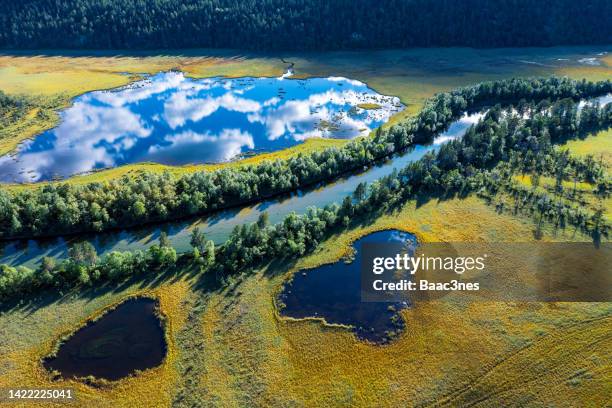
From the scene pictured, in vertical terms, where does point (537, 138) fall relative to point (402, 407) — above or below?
above

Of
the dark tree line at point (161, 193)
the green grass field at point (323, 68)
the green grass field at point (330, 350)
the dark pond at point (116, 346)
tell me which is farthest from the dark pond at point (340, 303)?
the green grass field at point (323, 68)

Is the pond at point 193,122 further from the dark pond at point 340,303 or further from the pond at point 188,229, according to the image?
the dark pond at point 340,303

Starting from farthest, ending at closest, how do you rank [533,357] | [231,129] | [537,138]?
1. [231,129]
2. [537,138]
3. [533,357]

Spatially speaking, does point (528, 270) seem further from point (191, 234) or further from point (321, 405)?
point (191, 234)

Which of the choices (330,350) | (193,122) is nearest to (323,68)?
(193,122)

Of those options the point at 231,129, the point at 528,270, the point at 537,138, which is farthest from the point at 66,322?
the point at 537,138

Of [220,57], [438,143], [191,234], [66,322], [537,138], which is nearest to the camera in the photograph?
[66,322]

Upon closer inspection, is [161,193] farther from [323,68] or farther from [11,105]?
[323,68]

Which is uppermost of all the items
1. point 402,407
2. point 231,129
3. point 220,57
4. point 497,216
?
point 220,57

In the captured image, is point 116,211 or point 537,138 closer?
point 116,211

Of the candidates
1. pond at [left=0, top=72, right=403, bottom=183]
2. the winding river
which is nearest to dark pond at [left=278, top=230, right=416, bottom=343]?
the winding river
